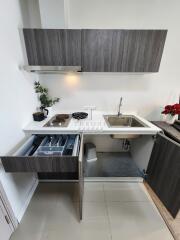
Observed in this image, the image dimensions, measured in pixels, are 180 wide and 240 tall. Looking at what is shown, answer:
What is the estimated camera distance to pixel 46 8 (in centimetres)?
133

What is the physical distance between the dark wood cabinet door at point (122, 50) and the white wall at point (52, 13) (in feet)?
1.07

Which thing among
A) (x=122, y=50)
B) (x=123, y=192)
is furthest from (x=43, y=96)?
(x=123, y=192)

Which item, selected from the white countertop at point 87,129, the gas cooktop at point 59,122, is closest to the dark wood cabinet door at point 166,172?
the white countertop at point 87,129

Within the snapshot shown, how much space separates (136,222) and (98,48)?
2056 mm

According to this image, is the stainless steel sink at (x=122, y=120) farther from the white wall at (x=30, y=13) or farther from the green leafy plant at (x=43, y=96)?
the white wall at (x=30, y=13)

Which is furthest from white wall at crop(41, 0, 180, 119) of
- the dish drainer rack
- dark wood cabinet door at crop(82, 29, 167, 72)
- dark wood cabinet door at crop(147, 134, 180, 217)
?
dark wood cabinet door at crop(147, 134, 180, 217)

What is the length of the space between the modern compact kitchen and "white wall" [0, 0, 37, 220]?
1 cm

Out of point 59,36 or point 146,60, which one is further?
point 146,60

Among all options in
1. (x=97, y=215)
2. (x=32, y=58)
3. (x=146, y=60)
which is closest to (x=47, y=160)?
(x=97, y=215)

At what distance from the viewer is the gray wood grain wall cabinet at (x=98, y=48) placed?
133 centimetres

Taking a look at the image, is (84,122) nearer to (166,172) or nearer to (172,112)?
(166,172)

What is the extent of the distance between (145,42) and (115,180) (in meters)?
1.91

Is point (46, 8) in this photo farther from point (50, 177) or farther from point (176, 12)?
point (50, 177)

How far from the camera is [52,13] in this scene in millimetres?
1337
